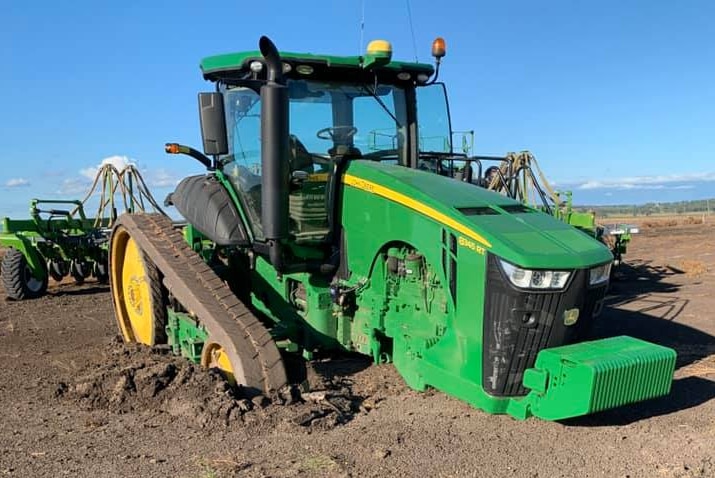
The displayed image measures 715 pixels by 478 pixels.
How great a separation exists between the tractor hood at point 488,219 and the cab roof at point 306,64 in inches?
36.0

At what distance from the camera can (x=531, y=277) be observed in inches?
156

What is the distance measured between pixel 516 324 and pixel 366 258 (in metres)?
1.50

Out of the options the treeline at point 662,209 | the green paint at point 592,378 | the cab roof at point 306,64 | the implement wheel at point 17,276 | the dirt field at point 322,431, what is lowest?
the treeline at point 662,209

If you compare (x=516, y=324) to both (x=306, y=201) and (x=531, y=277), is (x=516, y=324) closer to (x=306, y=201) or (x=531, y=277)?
(x=531, y=277)

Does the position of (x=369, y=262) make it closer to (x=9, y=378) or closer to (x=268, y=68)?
(x=268, y=68)

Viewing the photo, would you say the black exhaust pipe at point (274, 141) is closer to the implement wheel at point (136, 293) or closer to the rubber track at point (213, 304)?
the rubber track at point (213, 304)

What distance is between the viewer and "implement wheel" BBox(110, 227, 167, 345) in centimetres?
638

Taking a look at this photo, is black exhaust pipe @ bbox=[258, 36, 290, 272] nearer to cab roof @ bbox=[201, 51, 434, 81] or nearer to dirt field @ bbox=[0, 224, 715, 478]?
cab roof @ bbox=[201, 51, 434, 81]

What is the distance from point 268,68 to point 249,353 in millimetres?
2078

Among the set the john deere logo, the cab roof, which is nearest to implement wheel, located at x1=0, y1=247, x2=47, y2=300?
the cab roof

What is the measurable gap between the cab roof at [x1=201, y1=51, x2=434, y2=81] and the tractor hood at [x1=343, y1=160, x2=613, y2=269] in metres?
0.91

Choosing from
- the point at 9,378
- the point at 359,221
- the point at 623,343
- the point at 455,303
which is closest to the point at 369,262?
the point at 359,221

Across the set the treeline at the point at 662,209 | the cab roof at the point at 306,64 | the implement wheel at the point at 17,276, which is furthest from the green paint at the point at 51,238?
the treeline at the point at 662,209

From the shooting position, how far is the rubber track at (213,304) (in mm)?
4715
